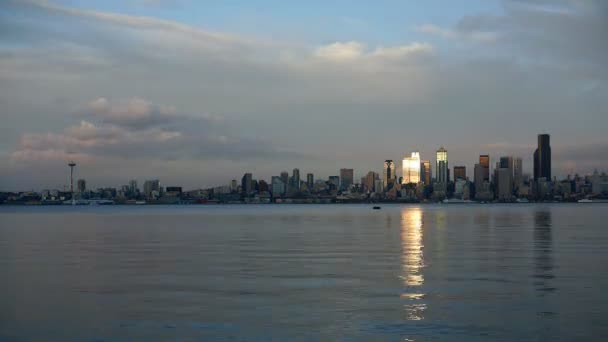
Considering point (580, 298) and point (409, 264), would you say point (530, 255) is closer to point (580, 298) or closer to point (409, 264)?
point (409, 264)

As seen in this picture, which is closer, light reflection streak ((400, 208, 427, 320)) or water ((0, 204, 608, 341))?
water ((0, 204, 608, 341))

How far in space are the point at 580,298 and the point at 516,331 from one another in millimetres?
8967

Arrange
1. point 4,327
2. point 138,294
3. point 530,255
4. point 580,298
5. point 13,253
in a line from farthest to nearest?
point 13,253
point 530,255
point 138,294
point 580,298
point 4,327

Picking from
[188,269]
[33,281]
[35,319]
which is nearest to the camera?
[35,319]

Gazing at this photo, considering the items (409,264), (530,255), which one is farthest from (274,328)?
(530,255)

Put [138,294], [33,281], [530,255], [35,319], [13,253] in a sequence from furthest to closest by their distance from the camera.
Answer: [13,253]
[530,255]
[33,281]
[138,294]
[35,319]

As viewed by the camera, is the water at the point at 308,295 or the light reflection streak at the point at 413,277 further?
the light reflection streak at the point at 413,277

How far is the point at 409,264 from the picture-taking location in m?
47.8

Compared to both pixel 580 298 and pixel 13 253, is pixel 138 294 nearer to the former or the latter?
pixel 580 298

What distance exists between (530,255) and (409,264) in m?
12.6

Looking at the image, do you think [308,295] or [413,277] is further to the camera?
[413,277]

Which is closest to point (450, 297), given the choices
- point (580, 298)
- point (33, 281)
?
point (580, 298)

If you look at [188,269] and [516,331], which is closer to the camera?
[516,331]

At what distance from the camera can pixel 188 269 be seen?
4575 cm
